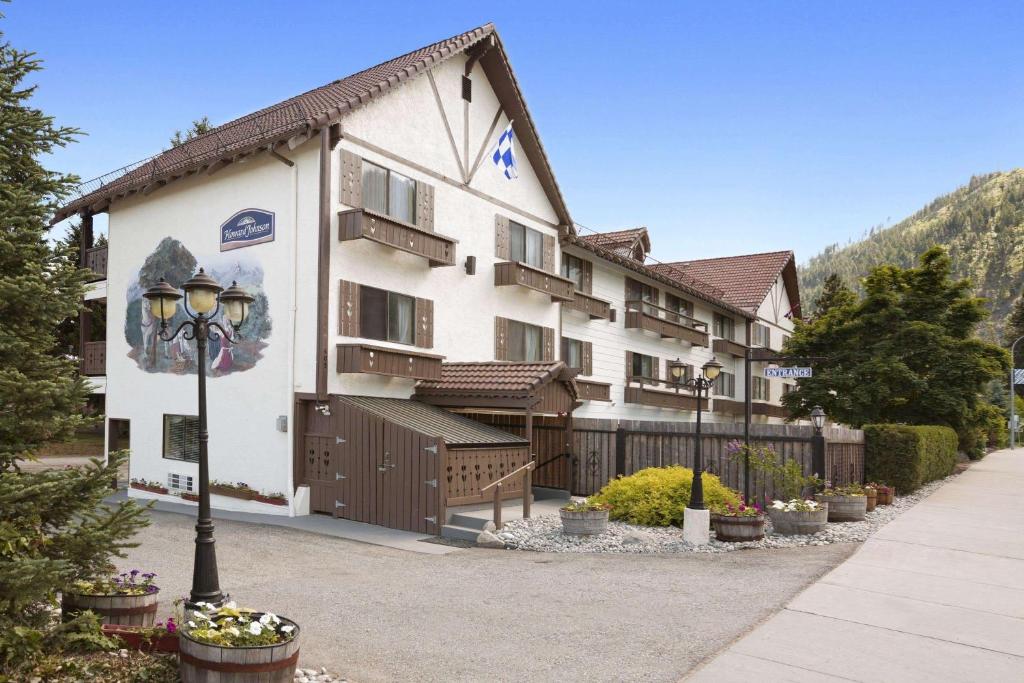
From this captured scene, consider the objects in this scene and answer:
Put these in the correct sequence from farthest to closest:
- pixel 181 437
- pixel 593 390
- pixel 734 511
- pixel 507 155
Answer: pixel 593 390, pixel 507 155, pixel 181 437, pixel 734 511

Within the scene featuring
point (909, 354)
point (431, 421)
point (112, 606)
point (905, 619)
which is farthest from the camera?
point (909, 354)

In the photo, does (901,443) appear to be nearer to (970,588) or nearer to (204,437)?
(970,588)

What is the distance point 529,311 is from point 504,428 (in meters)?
4.84

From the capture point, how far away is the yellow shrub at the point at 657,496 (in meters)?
17.0

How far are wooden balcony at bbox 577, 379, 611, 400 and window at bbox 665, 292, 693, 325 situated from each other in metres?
7.25

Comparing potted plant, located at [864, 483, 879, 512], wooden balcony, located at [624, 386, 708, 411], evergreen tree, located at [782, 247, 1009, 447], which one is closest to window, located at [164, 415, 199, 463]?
potted plant, located at [864, 483, 879, 512]

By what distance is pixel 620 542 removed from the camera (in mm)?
15211

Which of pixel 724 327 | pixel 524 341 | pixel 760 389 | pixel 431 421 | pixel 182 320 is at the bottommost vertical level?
pixel 760 389

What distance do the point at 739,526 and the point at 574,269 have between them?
612 inches

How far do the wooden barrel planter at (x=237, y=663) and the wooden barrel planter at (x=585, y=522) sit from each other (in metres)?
9.51

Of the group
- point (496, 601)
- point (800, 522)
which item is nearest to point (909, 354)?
point (800, 522)

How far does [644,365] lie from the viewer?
1330 inches

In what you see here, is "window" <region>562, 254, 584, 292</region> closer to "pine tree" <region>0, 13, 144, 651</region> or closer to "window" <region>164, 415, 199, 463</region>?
"window" <region>164, 415, 199, 463</region>

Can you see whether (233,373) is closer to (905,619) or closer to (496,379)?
(496,379)
